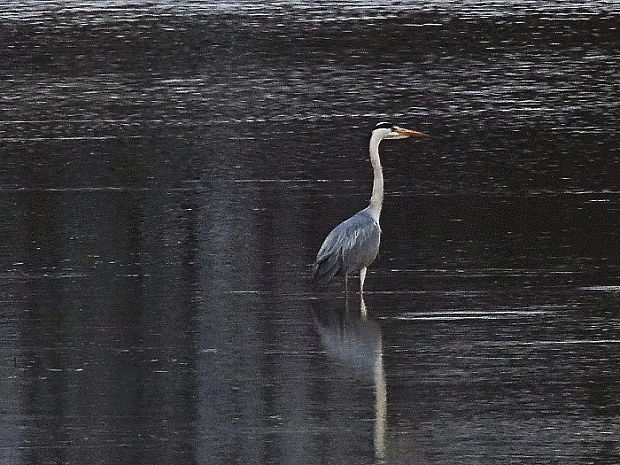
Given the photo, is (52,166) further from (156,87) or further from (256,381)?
(256,381)

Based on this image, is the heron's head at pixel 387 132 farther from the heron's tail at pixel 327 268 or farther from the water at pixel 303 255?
the heron's tail at pixel 327 268

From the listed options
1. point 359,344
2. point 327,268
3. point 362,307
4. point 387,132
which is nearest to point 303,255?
point 387,132

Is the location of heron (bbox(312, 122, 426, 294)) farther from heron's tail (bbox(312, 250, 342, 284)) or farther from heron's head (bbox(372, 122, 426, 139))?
heron's head (bbox(372, 122, 426, 139))

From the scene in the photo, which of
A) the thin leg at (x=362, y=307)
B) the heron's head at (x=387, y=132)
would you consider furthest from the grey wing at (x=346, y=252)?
the heron's head at (x=387, y=132)

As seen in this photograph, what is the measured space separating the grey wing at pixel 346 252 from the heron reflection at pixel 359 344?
0.81 ft

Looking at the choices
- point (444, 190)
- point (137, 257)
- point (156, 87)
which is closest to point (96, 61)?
point (156, 87)

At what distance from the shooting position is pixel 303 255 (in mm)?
12609

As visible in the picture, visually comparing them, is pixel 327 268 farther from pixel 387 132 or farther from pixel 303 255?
pixel 387 132

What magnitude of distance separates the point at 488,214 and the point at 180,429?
628 cm

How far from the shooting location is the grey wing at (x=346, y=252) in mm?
11359

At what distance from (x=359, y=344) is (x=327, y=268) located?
1.43 metres

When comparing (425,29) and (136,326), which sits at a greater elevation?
(136,326)

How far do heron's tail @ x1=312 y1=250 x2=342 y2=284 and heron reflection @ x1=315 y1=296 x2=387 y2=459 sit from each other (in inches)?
9.8

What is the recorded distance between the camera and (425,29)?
1078 inches
